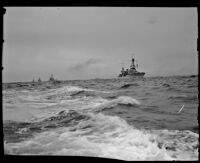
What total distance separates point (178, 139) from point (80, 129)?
2.34 m

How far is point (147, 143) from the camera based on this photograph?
4199 millimetres

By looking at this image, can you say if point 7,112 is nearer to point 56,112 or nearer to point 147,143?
point 56,112

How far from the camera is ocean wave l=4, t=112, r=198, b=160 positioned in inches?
145

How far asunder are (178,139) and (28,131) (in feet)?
11.2

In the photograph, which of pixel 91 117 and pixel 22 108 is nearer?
pixel 91 117

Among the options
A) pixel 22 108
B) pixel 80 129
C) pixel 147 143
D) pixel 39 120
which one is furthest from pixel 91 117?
pixel 22 108

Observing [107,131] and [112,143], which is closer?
[112,143]

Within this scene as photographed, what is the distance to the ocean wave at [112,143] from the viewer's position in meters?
3.68

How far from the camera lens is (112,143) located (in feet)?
14.1

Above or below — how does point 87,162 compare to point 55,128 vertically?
above

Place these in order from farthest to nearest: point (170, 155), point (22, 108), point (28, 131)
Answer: point (22, 108), point (28, 131), point (170, 155)
